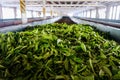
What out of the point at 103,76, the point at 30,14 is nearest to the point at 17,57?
the point at 103,76

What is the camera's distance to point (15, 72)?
139 cm

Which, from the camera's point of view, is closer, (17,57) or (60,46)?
(17,57)

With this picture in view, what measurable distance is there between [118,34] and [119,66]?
1.31 metres

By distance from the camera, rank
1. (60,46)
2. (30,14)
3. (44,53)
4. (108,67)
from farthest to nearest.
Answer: (30,14), (60,46), (44,53), (108,67)

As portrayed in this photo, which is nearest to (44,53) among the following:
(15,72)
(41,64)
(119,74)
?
(41,64)

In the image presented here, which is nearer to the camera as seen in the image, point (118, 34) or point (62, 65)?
point (62, 65)

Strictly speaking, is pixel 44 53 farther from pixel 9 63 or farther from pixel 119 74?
pixel 119 74

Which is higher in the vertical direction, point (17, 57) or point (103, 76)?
point (17, 57)

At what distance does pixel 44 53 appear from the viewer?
155 cm

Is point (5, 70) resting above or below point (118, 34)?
below

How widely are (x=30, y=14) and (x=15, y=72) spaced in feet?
78.7

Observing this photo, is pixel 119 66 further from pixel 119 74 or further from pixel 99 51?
pixel 99 51

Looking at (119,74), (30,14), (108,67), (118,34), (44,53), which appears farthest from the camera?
(30,14)

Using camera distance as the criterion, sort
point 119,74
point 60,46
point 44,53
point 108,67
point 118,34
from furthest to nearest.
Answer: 1. point 118,34
2. point 60,46
3. point 44,53
4. point 108,67
5. point 119,74
